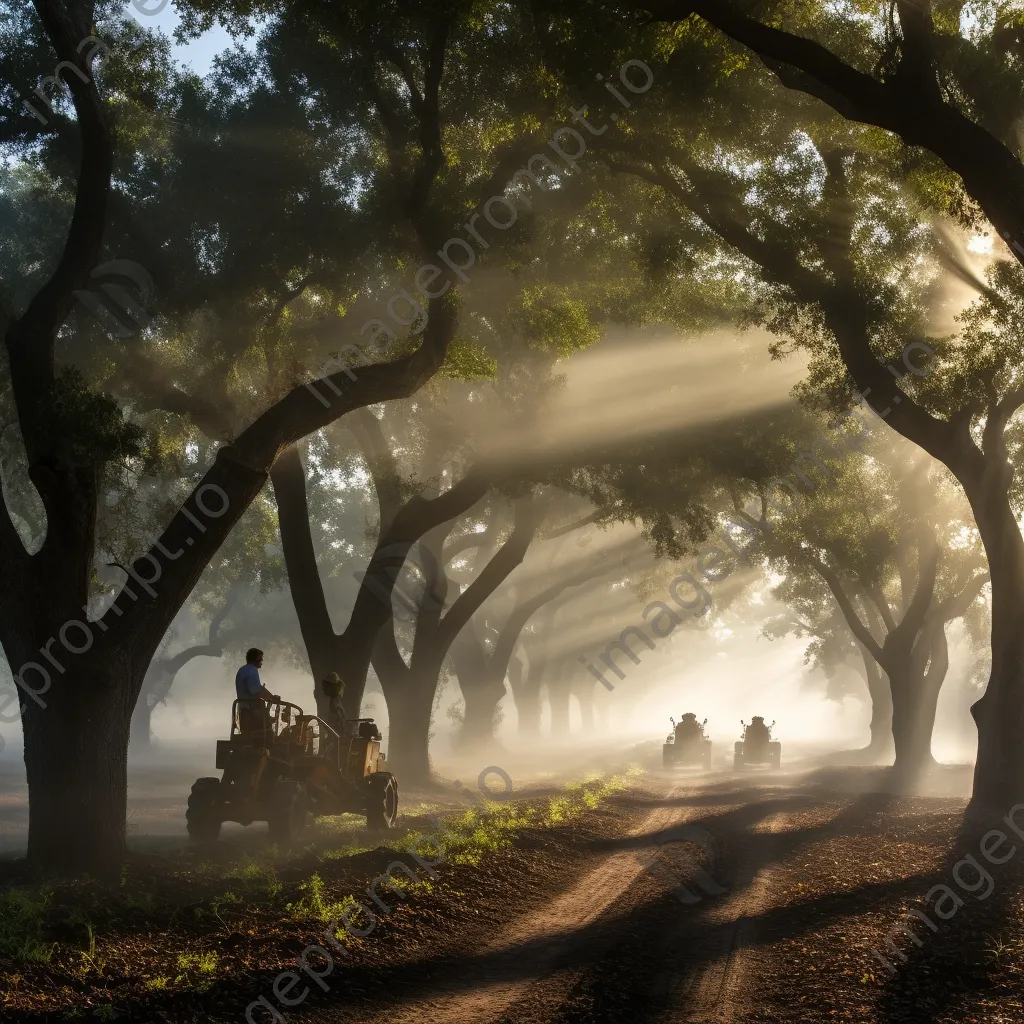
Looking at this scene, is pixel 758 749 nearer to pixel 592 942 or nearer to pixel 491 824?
pixel 491 824

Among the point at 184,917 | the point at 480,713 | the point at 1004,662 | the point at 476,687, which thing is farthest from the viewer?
the point at 476,687

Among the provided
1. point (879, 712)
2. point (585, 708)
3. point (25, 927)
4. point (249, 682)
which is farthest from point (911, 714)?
point (585, 708)

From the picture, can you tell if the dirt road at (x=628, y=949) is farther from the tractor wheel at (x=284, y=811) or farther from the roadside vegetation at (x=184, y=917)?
the tractor wheel at (x=284, y=811)

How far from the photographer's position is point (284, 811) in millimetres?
12734

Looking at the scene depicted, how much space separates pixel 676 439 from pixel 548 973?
14394 millimetres

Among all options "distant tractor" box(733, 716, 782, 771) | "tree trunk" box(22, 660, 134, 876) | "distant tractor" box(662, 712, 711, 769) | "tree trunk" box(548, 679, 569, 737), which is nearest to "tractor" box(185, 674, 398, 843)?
"tree trunk" box(22, 660, 134, 876)

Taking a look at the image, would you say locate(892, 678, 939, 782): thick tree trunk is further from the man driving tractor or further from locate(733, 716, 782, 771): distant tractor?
the man driving tractor

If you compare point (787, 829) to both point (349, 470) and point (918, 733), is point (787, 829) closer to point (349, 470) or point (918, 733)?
point (918, 733)

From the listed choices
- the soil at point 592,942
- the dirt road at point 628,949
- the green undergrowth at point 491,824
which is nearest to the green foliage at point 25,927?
the soil at point 592,942

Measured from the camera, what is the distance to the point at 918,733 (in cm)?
2964

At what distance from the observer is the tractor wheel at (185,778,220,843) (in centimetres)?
1284

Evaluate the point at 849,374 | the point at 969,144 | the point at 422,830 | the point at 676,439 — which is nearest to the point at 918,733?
the point at 676,439

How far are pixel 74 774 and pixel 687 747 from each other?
93.1 feet

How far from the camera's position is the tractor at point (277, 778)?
12672 mm
